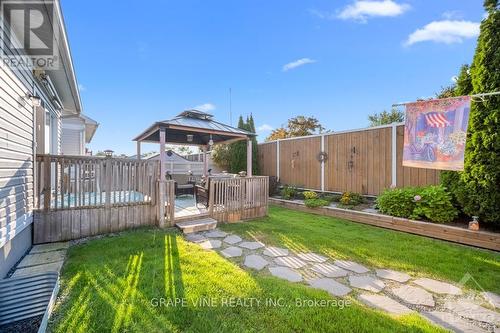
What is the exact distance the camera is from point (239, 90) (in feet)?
43.8

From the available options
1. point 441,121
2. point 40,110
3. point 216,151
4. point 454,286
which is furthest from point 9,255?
point 216,151

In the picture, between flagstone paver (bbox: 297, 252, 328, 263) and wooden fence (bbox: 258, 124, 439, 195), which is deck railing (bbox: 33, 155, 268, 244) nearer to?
flagstone paver (bbox: 297, 252, 328, 263)

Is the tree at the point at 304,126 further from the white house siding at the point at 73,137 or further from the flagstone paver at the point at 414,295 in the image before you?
the flagstone paver at the point at 414,295

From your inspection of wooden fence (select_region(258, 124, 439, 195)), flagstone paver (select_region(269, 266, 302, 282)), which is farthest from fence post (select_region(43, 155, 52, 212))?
wooden fence (select_region(258, 124, 439, 195))

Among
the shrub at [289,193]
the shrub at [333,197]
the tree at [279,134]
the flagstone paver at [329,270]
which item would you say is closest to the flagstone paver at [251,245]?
the flagstone paver at [329,270]

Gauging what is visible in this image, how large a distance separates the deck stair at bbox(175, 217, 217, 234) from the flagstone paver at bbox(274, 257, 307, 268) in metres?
2.10

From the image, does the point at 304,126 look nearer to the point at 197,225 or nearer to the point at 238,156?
the point at 238,156

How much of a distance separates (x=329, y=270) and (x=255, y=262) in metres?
1.10

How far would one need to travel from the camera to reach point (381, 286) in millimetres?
2895

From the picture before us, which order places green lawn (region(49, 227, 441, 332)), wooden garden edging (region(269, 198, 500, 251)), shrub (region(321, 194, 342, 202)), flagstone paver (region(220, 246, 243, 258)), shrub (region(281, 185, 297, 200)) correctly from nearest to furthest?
green lawn (region(49, 227, 441, 332)) → flagstone paver (region(220, 246, 243, 258)) → wooden garden edging (region(269, 198, 500, 251)) → shrub (region(321, 194, 342, 202)) → shrub (region(281, 185, 297, 200))

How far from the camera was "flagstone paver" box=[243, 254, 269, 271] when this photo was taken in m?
3.39

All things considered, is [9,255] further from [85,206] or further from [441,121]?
[441,121]

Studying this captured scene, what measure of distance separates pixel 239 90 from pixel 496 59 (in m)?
10.8

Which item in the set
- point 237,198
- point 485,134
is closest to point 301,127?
point 237,198
